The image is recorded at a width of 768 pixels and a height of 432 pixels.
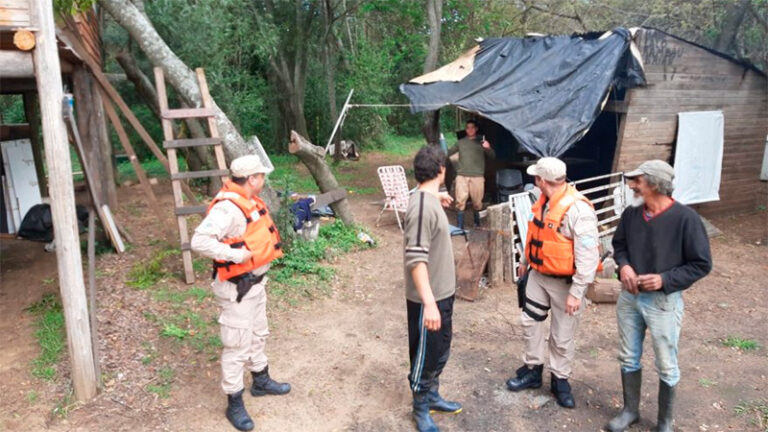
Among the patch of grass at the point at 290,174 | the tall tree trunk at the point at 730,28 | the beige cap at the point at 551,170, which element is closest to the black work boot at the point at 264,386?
the beige cap at the point at 551,170

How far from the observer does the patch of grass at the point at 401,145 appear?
20.3m

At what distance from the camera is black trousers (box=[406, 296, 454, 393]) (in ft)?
12.1

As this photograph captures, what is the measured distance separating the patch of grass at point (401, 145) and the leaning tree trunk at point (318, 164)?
37.7 ft

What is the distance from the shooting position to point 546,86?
29.4 feet

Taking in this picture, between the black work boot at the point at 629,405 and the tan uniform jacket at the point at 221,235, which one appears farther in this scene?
the black work boot at the point at 629,405

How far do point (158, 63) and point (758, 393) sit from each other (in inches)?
299

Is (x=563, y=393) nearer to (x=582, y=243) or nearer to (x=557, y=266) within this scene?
(x=557, y=266)

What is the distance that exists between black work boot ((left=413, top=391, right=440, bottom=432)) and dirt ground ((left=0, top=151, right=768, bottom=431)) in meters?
0.13

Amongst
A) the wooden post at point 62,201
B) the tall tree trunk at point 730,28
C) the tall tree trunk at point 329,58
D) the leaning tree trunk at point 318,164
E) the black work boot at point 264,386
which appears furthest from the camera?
the tall tree trunk at point 329,58

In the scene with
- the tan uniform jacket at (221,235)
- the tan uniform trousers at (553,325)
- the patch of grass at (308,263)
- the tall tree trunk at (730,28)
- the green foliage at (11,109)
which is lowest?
the patch of grass at (308,263)

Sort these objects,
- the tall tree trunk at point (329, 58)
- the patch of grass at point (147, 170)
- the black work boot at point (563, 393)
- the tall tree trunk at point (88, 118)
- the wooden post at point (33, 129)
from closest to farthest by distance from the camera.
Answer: the black work boot at point (563, 393), the tall tree trunk at point (88, 118), the wooden post at point (33, 129), the patch of grass at point (147, 170), the tall tree trunk at point (329, 58)

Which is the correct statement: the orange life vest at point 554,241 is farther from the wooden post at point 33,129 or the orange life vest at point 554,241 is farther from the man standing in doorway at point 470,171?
the wooden post at point 33,129

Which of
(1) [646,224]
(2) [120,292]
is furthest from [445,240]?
(2) [120,292]

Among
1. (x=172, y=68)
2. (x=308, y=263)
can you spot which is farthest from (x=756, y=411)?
(x=172, y=68)
